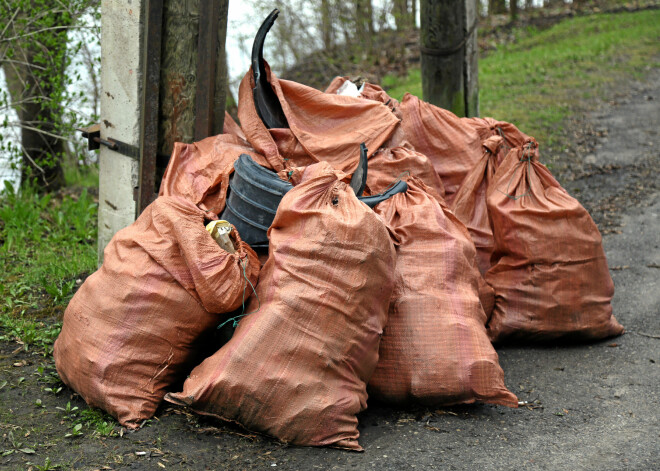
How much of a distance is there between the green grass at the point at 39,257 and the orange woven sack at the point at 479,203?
88.5 inches

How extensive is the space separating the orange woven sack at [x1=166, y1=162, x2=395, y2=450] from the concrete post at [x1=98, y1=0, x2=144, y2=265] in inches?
54.7

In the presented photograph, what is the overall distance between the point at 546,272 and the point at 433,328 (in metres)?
1.00

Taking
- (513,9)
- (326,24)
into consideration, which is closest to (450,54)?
(326,24)

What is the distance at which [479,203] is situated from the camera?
3961 mm

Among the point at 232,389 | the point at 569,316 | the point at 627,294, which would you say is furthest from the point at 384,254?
the point at 627,294

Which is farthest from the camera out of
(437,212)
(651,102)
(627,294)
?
(651,102)

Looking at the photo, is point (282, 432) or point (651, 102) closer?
point (282, 432)

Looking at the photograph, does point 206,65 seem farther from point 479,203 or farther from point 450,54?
point 450,54

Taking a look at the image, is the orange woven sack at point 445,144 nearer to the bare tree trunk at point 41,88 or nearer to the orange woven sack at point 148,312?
the orange woven sack at point 148,312

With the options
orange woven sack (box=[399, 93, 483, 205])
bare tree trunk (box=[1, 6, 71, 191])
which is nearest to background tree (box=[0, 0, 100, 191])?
bare tree trunk (box=[1, 6, 71, 191])

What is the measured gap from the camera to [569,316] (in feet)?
12.1

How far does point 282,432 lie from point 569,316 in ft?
6.02

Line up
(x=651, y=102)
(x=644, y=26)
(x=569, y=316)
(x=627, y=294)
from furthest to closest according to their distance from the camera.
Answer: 1. (x=644, y=26)
2. (x=651, y=102)
3. (x=627, y=294)
4. (x=569, y=316)

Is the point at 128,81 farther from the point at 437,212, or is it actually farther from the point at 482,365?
the point at 482,365
